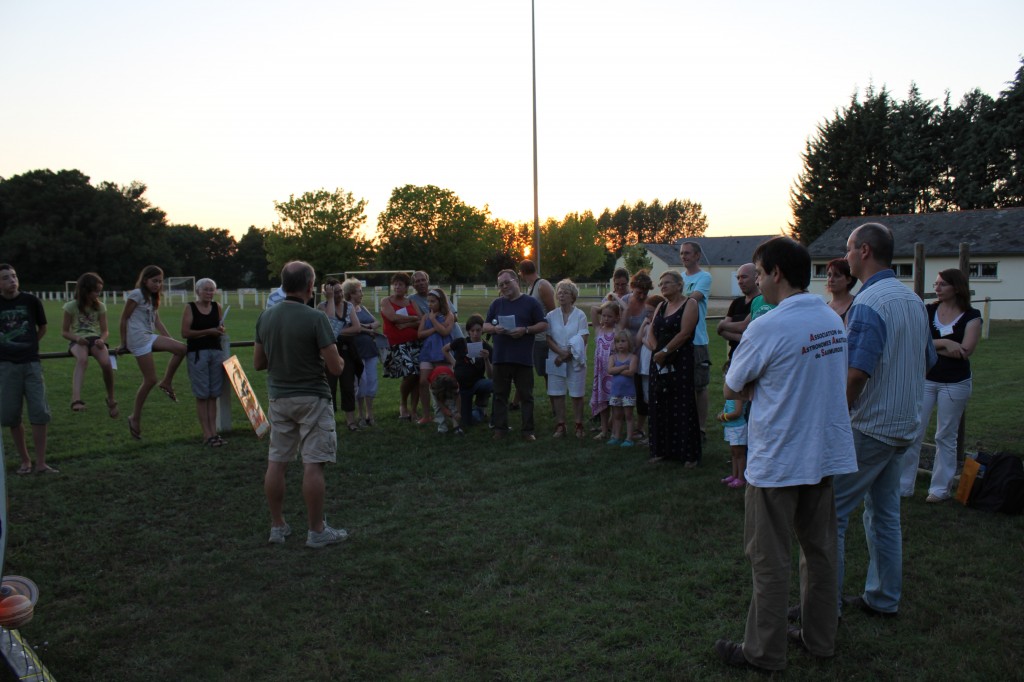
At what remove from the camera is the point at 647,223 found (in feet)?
413

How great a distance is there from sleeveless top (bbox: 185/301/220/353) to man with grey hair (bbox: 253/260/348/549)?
354 cm

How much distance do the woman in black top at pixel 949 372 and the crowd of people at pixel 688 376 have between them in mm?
17

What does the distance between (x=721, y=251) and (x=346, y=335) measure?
74.2m

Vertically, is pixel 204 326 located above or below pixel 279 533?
above

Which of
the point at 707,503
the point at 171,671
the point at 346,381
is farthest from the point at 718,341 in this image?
the point at 171,671

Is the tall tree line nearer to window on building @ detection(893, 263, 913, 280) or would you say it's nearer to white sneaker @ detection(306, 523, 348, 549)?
window on building @ detection(893, 263, 913, 280)

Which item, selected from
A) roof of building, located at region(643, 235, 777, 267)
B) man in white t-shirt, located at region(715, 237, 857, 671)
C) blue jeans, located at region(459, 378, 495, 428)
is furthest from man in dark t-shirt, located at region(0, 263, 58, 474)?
roof of building, located at region(643, 235, 777, 267)


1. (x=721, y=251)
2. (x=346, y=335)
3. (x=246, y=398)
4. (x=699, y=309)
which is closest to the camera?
(x=699, y=309)

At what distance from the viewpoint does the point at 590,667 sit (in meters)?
3.65

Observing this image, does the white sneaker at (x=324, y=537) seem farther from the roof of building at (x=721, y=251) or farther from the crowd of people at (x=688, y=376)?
the roof of building at (x=721, y=251)

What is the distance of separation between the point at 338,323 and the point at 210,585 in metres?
4.90

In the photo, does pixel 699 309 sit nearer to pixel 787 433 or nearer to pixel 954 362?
pixel 954 362

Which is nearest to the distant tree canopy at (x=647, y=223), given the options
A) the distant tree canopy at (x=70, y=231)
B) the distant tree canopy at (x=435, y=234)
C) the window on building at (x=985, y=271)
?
the distant tree canopy at (x=435, y=234)

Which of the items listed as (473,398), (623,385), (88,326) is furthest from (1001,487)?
(88,326)
